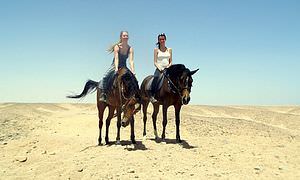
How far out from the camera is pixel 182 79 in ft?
34.1

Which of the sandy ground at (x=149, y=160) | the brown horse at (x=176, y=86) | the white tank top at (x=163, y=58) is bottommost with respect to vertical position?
the sandy ground at (x=149, y=160)

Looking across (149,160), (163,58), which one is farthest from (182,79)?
(149,160)

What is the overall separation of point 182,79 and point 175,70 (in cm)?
56

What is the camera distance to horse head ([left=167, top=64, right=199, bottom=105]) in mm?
10195

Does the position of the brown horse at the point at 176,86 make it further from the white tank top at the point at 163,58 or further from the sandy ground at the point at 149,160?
the sandy ground at the point at 149,160

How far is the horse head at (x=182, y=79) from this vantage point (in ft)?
33.4

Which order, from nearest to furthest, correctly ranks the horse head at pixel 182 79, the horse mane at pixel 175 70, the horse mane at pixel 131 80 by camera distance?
the horse mane at pixel 131 80
the horse head at pixel 182 79
the horse mane at pixel 175 70

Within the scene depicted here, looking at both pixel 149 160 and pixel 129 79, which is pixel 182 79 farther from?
pixel 149 160

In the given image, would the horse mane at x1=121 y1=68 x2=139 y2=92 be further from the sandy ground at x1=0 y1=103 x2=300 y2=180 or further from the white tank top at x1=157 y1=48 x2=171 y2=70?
the sandy ground at x1=0 y1=103 x2=300 y2=180

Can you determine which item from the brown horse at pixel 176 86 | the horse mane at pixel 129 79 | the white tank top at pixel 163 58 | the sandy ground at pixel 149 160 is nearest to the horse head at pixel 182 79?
the brown horse at pixel 176 86

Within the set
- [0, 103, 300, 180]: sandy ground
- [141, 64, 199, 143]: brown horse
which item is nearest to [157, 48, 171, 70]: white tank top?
[141, 64, 199, 143]: brown horse

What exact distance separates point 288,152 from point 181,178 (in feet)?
13.3

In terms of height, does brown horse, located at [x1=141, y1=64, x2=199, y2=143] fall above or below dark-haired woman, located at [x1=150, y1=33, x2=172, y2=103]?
below

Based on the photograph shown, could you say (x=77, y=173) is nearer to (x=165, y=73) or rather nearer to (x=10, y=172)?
(x=10, y=172)
